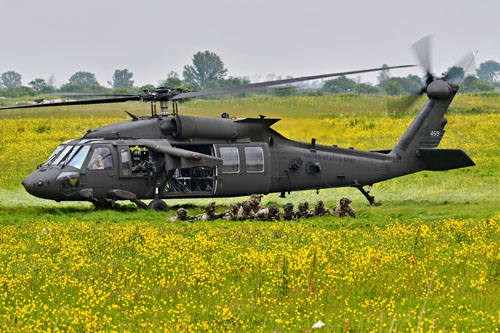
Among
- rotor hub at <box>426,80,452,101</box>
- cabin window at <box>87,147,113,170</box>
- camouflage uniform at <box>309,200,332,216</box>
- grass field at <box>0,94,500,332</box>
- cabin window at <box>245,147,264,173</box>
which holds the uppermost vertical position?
rotor hub at <box>426,80,452,101</box>

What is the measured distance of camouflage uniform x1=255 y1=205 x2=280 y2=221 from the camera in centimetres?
2062

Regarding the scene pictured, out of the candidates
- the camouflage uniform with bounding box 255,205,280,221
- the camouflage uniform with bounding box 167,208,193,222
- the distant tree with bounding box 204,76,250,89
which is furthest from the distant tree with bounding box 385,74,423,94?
the distant tree with bounding box 204,76,250,89

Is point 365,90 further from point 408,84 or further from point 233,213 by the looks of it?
point 233,213

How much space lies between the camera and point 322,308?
9.33 m

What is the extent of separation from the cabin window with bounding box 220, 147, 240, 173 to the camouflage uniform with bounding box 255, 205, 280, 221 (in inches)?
133

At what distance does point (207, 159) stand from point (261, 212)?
113 inches

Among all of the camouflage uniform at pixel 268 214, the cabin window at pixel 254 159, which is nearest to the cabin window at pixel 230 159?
the cabin window at pixel 254 159

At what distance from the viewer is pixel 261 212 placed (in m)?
20.9

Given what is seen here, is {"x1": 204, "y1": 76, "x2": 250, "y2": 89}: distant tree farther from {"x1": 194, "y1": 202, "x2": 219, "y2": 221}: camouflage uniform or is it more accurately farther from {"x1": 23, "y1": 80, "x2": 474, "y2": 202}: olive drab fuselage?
{"x1": 194, "y1": 202, "x2": 219, "y2": 221}: camouflage uniform

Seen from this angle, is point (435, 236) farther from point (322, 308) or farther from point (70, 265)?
point (70, 265)

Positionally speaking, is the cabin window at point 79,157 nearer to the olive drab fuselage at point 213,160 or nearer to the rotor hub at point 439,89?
the olive drab fuselage at point 213,160

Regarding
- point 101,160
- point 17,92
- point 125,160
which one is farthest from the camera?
point 17,92

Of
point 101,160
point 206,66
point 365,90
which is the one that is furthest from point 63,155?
point 206,66

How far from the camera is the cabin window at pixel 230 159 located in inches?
938
